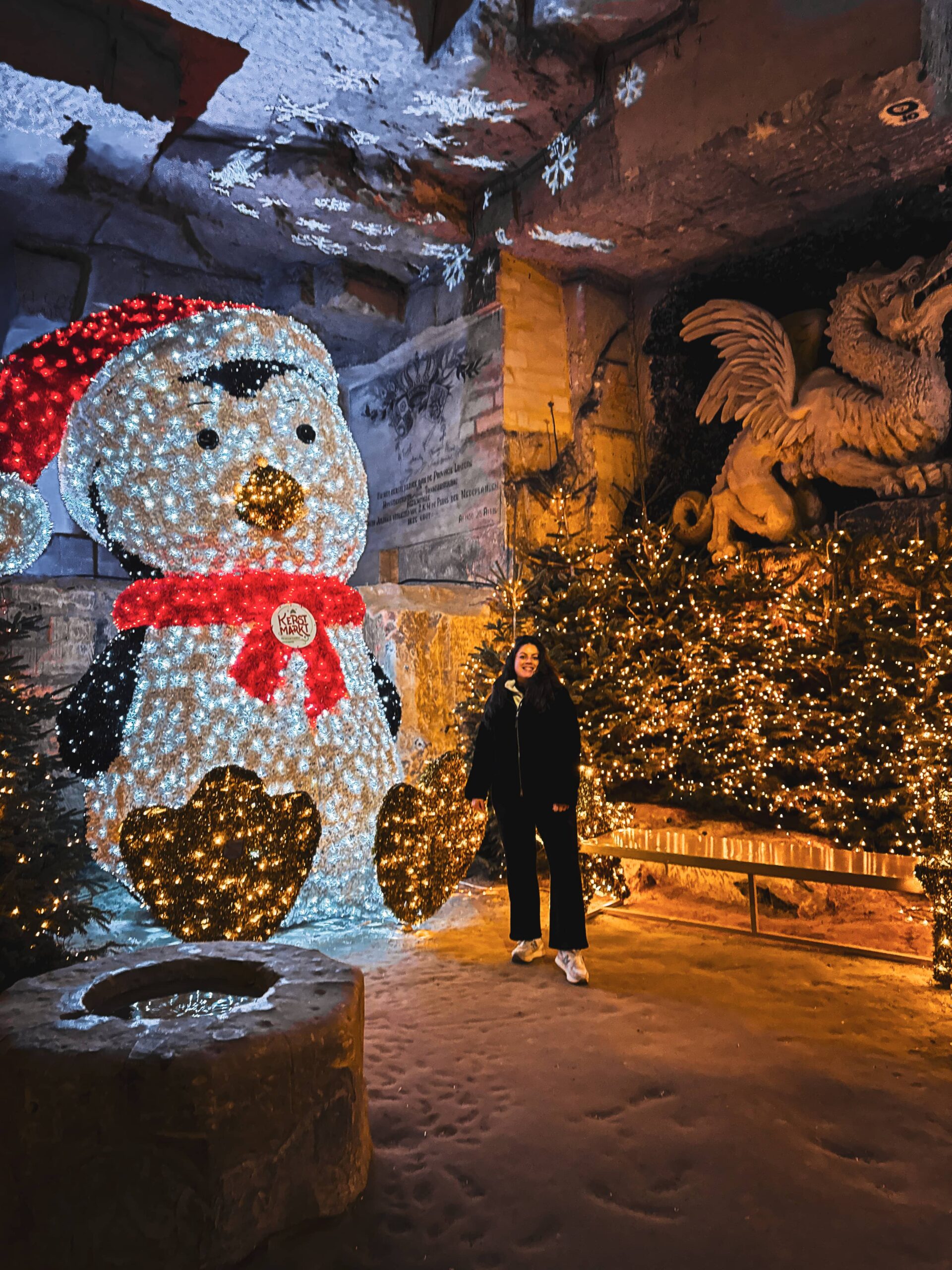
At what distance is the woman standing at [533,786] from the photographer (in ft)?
12.3

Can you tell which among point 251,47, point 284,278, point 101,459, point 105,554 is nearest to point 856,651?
point 101,459

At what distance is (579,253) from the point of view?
7.20m

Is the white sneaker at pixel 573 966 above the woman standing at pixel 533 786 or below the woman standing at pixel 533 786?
below

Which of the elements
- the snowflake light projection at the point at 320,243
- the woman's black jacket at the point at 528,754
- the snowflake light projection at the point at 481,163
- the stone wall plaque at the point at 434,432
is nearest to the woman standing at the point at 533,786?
the woman's black jacket at the point at 528,754

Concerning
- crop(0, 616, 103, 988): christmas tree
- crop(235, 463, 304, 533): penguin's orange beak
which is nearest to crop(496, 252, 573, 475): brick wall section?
crop(235, 463, 304, 533): penguin's orange beak

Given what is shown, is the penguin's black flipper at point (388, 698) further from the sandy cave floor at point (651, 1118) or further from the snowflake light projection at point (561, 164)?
the snowflake light projection at point (561, 164)

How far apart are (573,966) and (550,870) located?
0.46m

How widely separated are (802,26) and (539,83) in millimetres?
1813

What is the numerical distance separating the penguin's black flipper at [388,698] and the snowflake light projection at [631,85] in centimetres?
451

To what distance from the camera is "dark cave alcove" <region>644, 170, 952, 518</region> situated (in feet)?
20.5

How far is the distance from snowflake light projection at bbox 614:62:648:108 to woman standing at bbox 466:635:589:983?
437 cm

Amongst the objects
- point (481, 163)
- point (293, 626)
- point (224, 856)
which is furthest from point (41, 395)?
point (481, 163)

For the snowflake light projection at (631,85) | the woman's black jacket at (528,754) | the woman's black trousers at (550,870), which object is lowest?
the woman's black trousers at (550,870)

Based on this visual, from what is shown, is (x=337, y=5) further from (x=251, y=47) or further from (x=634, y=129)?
(x=634, y=129)
